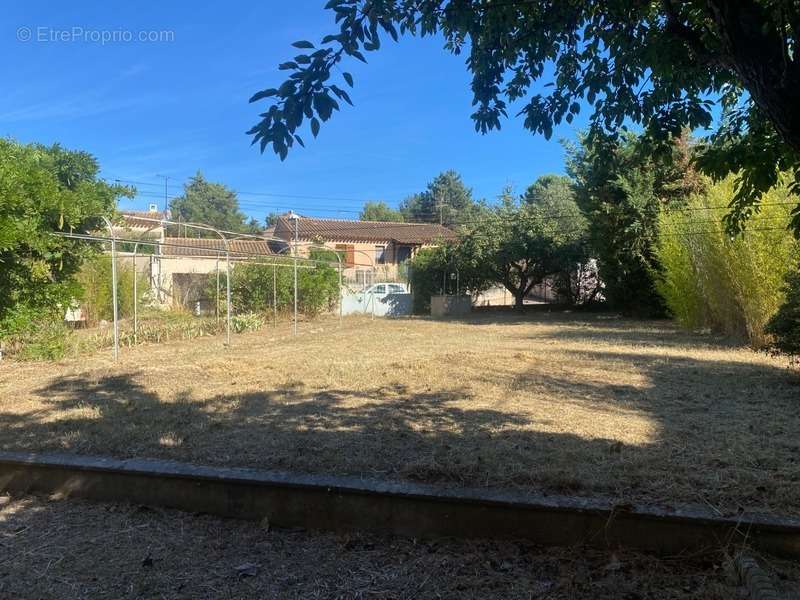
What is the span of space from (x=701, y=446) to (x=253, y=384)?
15.4ft

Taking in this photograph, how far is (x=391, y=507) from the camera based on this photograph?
3002mm

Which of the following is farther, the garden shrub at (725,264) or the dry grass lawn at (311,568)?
the garden shrub at (725,264)

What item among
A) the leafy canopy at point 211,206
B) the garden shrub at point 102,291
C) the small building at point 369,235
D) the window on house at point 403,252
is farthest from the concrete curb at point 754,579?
the leafy canopy at point 211,206

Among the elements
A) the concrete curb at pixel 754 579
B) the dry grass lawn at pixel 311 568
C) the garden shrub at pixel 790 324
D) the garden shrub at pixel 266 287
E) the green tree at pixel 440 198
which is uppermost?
the green tree at pixel 440 198

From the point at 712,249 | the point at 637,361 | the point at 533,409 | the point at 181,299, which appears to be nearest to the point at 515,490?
the point at 533,409

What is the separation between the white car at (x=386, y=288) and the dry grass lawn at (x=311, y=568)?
19.5 m

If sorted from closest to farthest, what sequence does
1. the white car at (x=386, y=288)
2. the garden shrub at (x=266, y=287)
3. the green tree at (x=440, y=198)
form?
the garden shrub at (x=266, y=287)
the white car at (x=386, y=288)
the green tree at (x=440, y=198)

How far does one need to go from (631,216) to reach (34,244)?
16.8 metres

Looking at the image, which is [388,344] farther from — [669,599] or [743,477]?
[669,599]

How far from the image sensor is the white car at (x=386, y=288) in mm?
22694

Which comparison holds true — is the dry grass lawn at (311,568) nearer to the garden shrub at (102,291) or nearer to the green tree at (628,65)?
the green tree at (628,65)

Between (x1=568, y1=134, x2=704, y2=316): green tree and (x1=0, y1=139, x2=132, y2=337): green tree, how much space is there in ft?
49.0

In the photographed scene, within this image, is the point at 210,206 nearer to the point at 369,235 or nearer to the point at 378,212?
the point at 378,212

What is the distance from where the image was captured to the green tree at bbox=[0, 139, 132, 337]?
714 cm
